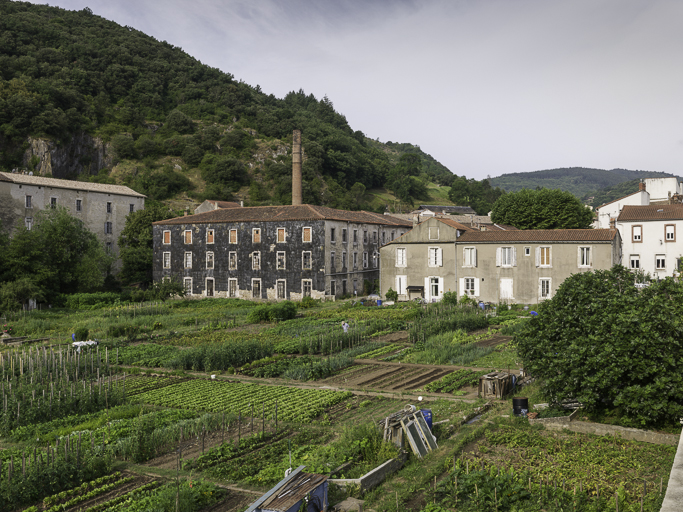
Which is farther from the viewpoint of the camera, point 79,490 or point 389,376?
point 389,376

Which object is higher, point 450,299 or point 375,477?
point 450,299

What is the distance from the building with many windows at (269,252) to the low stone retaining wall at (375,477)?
32.2 meters

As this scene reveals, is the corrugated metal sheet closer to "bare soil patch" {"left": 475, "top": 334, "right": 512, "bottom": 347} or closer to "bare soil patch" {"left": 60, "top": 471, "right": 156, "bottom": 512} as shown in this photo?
"bare soil patch" {"left": 60, "top": 471, "right": 156, "bottom": 512}

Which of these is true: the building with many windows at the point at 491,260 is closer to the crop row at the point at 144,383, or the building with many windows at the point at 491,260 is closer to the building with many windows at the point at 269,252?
the building with many windows at the point at 269,252

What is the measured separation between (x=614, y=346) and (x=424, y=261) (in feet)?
94.7

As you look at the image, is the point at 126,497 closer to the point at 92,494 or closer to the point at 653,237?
the point at 92,494

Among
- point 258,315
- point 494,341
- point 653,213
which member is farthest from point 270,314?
point 653,213

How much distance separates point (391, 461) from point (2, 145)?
80.0 metres

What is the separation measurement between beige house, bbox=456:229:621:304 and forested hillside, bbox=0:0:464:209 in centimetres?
5651

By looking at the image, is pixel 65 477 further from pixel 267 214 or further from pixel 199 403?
pixel 267 214

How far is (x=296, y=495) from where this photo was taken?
26.6 feet

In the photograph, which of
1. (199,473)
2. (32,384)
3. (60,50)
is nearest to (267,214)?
(32,384)

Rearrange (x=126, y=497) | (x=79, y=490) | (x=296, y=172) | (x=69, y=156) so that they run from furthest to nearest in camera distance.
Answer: (x=69, y=156) → (x=296, y=172) → (x=79, y=490) → (x=126, y=497)

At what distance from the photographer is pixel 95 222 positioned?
176 feet
